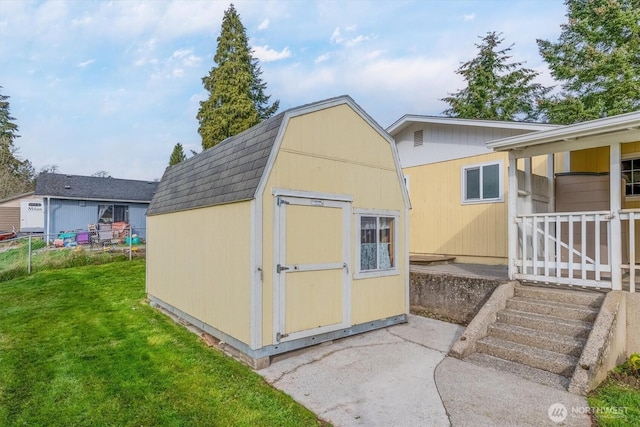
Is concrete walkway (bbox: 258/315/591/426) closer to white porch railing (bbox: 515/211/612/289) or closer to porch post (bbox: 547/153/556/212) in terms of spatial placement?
white porch railing (bbox: 515/211/612/289)

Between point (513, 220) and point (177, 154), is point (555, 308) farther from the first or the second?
point (177, 154)

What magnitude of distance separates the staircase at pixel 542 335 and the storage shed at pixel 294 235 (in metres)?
1.66

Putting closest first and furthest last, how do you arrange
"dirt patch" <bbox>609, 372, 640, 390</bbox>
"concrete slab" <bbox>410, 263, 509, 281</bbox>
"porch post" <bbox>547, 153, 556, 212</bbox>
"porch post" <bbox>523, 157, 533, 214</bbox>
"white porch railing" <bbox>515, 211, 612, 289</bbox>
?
1. "dirt patch" <bbox>609, 372, 640, 390</bbox>
2. "white porch railing" <bbox>515, 211, 612, 289</bbox>
3. "porch post" <bbox>523, 157, 533, 214</bbox>
4. "concrete slab" <bbox>410, 263, 509, 281</bbox>
5. "porch post" <bbox>547, 153, 556, 212</bbox>

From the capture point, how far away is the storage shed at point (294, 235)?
404 centimetres

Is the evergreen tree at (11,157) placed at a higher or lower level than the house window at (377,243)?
higher

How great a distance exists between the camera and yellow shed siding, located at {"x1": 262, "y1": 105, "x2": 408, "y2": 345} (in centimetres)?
410

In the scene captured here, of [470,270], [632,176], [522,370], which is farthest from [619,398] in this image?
[632,176]

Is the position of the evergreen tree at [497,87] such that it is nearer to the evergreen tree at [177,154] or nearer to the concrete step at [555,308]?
the concrete step at [555,308]

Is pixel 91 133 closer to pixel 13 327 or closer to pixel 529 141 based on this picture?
pixel 13 327

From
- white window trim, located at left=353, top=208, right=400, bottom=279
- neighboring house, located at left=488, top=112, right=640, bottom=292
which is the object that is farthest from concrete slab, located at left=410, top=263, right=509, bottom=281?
white window trim, located at left=353, top=208, right=400, bottom=279

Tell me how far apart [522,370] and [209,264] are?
13.6 feet

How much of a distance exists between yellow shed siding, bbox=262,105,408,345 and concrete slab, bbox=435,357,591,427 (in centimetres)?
177

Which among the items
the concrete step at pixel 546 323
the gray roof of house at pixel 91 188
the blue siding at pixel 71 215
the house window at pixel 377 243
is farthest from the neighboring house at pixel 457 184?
the gray roof of house at pixel 91 188

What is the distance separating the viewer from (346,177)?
16.3 feet
